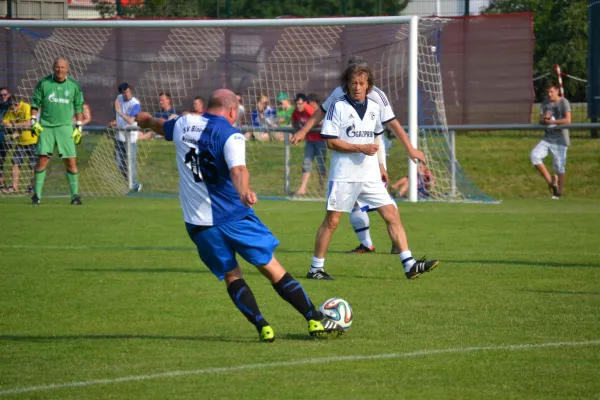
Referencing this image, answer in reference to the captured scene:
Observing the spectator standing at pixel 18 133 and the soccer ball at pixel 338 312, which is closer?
the soccer ball at pixel 338 312

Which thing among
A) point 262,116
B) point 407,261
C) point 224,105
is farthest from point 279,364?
point 262,116

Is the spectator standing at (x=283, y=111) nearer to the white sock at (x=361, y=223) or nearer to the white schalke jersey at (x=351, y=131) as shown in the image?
the white sock at (x=361, y=223)

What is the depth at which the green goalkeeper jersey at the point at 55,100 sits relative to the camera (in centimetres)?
1762

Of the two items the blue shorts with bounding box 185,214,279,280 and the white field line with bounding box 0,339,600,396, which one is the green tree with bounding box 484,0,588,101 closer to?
the white field line with bounding box 0,339,600,396

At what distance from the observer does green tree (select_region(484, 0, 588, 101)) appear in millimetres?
27703

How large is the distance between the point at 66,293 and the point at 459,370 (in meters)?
4.40

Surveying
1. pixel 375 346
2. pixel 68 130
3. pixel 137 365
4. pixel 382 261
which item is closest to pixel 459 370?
pixel 375 346

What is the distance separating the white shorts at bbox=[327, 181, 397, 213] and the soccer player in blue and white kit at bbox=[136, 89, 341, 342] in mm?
3000

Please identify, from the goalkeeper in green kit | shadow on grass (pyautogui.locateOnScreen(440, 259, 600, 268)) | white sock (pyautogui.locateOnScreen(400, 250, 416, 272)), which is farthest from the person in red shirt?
white sock (pyautogui.locateOnScreen(400, 250, 416, 272))

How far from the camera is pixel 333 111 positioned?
10336mm

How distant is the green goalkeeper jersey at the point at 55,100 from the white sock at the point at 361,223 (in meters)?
7.18

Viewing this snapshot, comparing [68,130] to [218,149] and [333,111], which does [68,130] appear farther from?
[218,149]

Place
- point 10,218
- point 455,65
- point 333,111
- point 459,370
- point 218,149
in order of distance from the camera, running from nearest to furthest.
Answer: point 459,370 → point 218,149 → point 333,111 → point 10,218 → point 455,65

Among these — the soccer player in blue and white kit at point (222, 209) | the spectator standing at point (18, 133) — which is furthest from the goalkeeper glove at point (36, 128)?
the soccer player in blue and white kit at point (222, 209)
